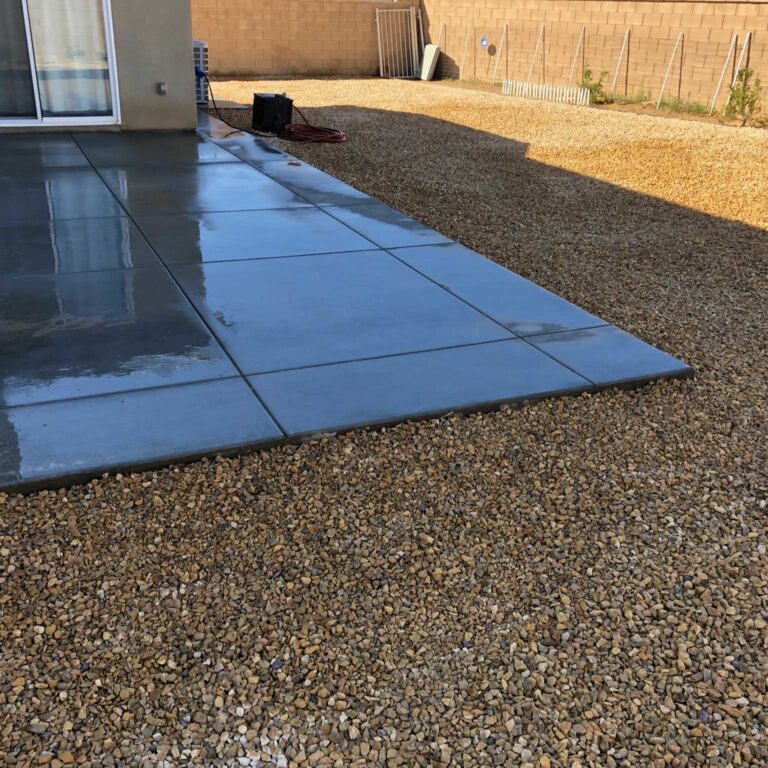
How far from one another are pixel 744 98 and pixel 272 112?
7.36 metres

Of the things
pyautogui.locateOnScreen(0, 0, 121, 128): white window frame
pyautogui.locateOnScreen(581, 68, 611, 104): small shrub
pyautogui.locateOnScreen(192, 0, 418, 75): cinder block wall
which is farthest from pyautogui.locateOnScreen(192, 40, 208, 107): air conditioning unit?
pyautogui.locateOnScreen(581, 68, 611, 104): small shrub

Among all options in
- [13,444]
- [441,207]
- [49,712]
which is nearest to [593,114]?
[441,207]

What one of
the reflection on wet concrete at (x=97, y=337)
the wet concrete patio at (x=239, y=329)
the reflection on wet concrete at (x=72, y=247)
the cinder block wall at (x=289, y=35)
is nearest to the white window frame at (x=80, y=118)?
the wet concrete patio at (x=239, y=329)

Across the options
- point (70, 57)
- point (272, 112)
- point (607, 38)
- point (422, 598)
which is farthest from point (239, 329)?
point (607, 38)

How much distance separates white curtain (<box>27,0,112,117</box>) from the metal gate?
36.5 ft

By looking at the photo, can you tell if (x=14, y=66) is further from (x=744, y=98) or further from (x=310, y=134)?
(x=744, y=98)

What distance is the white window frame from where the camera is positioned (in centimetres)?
880

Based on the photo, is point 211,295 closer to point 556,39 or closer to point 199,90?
point 199,90

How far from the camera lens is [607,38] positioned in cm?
1560

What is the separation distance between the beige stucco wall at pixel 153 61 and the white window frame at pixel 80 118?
53 mm

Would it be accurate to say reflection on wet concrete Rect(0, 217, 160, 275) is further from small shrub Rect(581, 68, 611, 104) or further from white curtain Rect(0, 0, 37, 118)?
small shrub Rect(581, 68, 611, 104)

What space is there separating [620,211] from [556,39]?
1054 cm

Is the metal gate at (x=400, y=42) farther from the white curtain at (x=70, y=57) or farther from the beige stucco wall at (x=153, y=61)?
the white curtain at (x=70, y=57)

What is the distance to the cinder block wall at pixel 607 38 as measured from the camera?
13664mm
